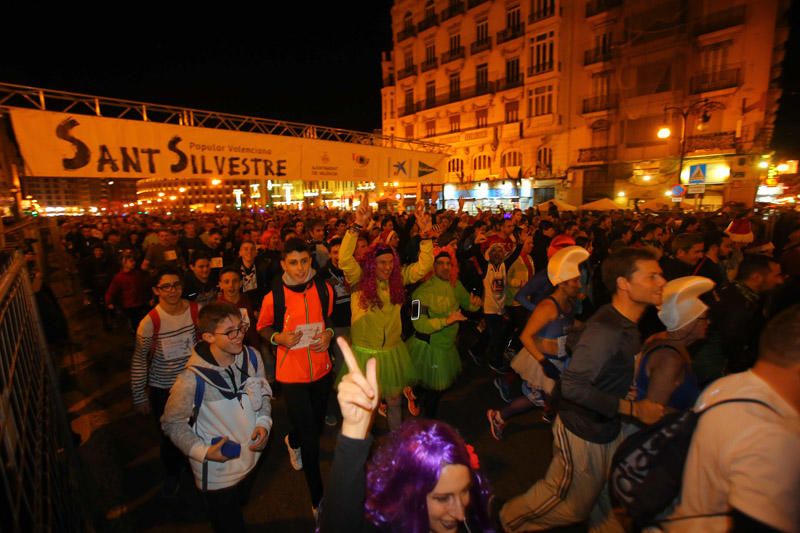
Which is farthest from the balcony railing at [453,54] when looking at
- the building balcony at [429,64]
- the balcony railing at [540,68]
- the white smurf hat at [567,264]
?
the white smurf hat at [567,264]

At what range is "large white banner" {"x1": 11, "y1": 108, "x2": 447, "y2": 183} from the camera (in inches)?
266

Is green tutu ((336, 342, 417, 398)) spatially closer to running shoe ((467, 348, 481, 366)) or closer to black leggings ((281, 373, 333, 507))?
black leggings ((281, 373, 333, 507))

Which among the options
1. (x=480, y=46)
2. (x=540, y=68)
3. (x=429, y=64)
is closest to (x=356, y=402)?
(x=540, y=68)

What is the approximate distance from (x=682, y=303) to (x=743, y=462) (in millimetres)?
1429

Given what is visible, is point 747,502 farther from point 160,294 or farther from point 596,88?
point 596,88

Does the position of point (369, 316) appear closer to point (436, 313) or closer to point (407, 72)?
point (436, 313)

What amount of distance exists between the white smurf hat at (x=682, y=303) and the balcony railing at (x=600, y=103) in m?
28.1

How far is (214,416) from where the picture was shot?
2346mm

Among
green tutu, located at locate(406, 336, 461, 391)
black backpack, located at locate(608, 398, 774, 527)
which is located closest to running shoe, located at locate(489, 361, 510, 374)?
green tutu, located at locate(406, 336, 461, 391)

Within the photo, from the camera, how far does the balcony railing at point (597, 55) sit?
85.0 feet

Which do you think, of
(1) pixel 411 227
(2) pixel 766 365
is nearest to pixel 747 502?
(2) pixel 766 365

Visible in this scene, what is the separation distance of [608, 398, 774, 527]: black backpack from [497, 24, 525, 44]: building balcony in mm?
34340

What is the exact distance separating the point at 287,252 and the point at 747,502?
294cm

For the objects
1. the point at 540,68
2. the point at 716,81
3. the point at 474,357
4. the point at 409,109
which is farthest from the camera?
the point at 409,109
